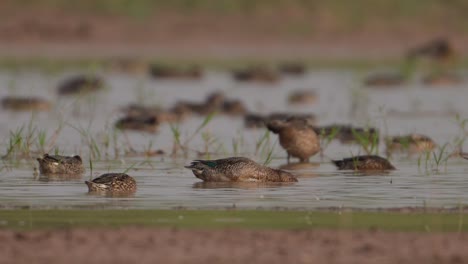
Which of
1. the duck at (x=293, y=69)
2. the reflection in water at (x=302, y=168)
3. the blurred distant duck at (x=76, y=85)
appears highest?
the duck at (x=293, y=69)

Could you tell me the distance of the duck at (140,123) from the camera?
1997cm

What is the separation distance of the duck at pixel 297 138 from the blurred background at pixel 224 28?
2403 centimetres

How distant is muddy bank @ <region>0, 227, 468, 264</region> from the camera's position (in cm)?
874

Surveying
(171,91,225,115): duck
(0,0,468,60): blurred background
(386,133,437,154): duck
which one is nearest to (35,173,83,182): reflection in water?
(386,133,437,154): duck

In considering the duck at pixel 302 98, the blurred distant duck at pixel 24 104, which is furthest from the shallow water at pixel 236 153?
the blurred distant duck at pixel 24 104

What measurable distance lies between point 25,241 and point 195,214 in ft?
6.86

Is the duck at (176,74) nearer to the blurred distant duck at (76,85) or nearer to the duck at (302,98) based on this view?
the blurred distant duck at (76,85)

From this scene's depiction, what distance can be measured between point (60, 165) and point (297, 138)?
3144mm

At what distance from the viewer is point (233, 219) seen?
10852mm

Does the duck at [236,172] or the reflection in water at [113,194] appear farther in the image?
the duck at [236,172]

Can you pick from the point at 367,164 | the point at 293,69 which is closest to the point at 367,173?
the point at 367,164

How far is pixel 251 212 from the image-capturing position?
37.0 ft

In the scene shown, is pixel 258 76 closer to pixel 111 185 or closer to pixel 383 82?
pixel 383 82

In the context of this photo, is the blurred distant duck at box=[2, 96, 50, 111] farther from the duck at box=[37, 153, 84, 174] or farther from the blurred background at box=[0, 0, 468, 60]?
the blurred background at box=[0, 0, 468, 60]
